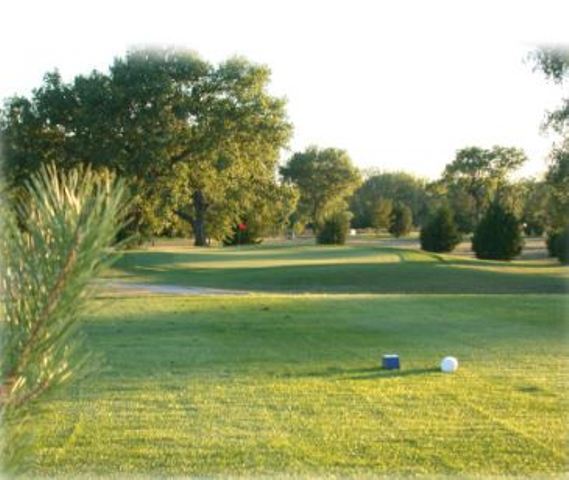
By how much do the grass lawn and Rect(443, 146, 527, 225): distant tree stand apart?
5934 cm

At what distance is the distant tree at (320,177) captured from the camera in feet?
260

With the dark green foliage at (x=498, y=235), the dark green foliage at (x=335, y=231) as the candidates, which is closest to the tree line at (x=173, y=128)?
the dark green foliage at (x=498, y=235)

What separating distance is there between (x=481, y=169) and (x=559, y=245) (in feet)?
103

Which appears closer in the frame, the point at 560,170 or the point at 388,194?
the point at 560,170

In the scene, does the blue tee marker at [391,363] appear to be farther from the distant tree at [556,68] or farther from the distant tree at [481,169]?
the distant tree at [481,169]

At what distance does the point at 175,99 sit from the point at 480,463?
92.2 feet

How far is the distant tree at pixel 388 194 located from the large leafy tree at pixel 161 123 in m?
52.8

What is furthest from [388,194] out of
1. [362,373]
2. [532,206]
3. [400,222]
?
[362,373]

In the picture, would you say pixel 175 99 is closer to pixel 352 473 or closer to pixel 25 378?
pixel 352 473

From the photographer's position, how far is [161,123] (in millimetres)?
31703

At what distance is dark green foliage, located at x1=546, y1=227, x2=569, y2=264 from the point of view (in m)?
42.9

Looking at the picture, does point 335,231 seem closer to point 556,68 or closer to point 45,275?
point 556,68

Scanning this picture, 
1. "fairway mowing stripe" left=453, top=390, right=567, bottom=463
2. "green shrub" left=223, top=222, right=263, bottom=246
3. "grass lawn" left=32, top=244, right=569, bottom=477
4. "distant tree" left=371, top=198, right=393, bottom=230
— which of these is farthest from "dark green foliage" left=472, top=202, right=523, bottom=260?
"fairway mowing stripe" left=453, top=390, right=567, bottom=463

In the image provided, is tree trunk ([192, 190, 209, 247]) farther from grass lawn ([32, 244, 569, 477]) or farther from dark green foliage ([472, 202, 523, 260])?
grass lawn ([32, 244, 569, 477])
